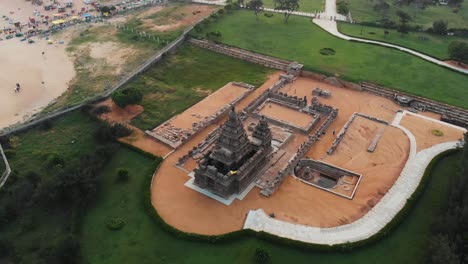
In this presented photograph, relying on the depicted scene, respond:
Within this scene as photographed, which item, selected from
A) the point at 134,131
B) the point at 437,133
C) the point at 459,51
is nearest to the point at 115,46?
the point at 134,131

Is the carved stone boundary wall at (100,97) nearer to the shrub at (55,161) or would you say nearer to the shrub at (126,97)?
the shrub at (126,97)

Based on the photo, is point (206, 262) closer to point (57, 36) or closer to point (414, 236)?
point (414, 236)

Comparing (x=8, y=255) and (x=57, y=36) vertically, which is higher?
(x=57, y=36)

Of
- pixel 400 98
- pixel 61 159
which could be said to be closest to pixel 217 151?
pixel 61 159

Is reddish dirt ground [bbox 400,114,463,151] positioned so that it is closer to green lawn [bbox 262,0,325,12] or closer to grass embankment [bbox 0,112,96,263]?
grass embankment [bbox 0,112,96,263]

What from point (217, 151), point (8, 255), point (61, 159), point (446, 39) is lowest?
point (8, 255)
